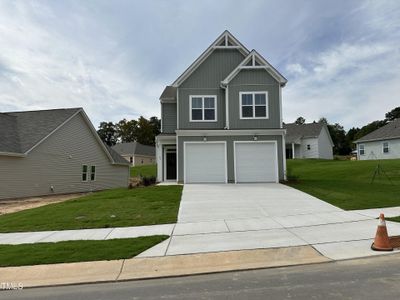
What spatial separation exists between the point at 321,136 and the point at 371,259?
4198cm

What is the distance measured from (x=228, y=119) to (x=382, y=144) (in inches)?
1071

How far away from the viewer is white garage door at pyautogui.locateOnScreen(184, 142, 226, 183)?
20219 mm

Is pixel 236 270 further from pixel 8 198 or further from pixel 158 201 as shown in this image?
pixel 8 198

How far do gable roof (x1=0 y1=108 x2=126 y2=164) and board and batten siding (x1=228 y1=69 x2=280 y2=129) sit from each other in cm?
1323

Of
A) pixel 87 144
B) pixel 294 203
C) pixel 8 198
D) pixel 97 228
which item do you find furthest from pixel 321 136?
pixel 97 228

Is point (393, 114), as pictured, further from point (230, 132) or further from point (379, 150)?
point (230, 132)

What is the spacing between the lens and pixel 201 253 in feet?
23.7

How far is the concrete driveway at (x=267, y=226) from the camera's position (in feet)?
25.0

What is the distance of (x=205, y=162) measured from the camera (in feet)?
66.6

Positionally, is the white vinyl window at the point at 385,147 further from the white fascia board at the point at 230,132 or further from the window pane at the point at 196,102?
the window pane at the point at 196,102

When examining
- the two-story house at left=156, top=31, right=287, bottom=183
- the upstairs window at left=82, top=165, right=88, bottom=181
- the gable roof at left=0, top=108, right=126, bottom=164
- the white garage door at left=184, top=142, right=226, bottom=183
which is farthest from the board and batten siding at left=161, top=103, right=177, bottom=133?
the upstairs window at left=82, top=165, right=88, bottom=181

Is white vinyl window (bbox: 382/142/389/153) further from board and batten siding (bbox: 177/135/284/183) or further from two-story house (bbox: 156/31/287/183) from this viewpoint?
board and batten siding (bbox: 177/135/284/183)

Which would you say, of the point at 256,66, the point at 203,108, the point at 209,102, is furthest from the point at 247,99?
the point at 203,108

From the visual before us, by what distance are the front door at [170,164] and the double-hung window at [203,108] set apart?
328cm
